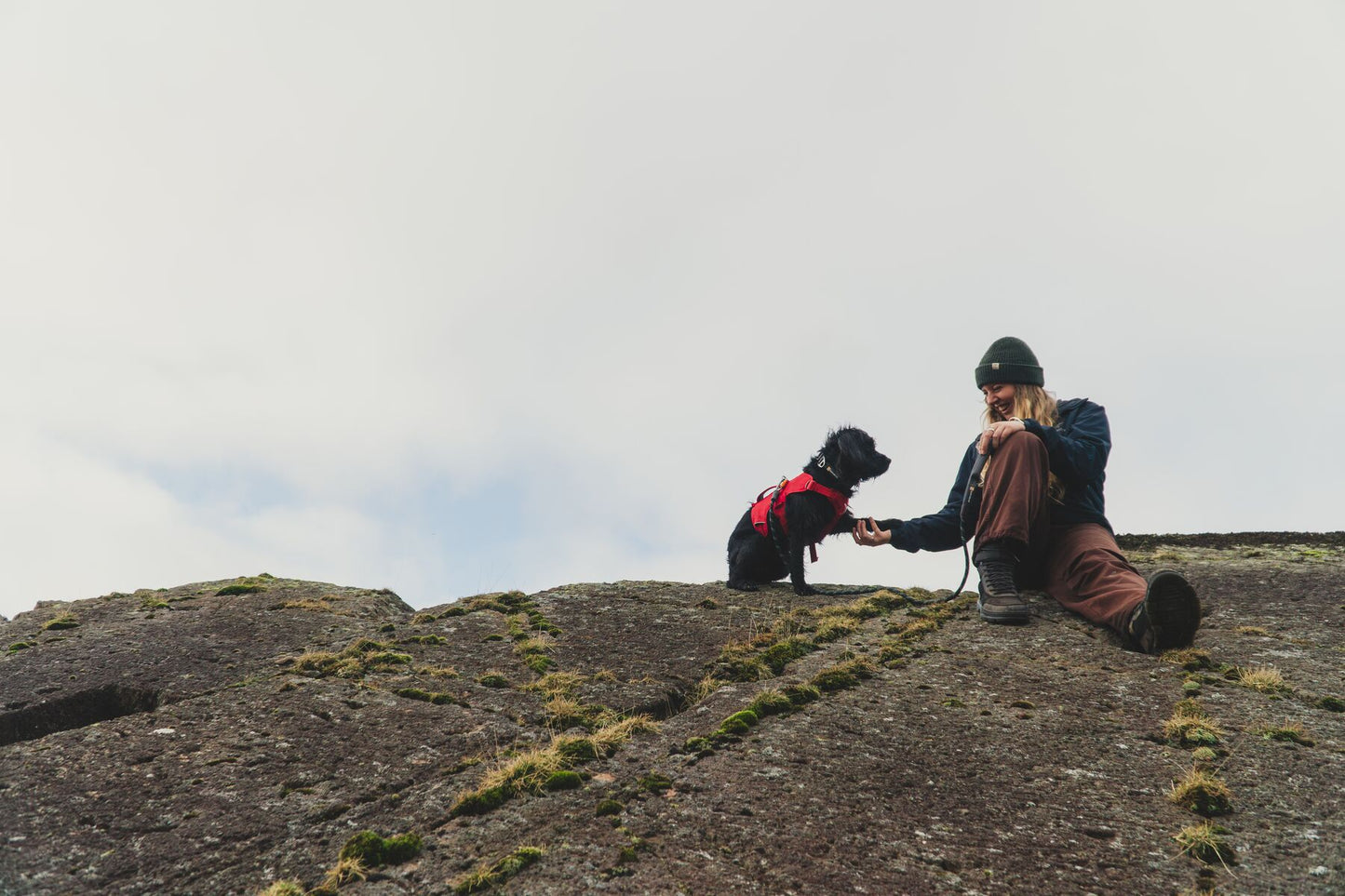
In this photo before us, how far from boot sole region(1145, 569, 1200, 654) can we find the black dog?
126 inches

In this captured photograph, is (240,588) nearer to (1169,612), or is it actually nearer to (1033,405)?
(1033,405)

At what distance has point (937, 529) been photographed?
6570 mm

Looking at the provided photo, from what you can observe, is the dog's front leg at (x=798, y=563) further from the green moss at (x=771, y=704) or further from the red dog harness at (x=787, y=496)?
the green moss at (x=771, y=704)

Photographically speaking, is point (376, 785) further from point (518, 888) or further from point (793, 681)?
point (793, 681)

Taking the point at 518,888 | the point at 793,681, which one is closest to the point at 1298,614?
the point at 793,681

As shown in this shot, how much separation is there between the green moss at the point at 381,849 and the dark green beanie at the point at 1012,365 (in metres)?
5.00

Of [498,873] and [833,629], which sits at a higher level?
[833,629]

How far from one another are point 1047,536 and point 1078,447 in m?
0.67

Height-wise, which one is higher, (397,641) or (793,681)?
(397,641)

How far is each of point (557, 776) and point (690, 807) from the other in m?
0.58

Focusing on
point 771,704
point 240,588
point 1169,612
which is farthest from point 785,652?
point 240,588

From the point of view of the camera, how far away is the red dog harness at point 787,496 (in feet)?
25.6

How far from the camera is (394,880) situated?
2.86m

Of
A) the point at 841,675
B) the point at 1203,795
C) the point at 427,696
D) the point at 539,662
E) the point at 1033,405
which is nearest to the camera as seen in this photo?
the point at 1203,795
